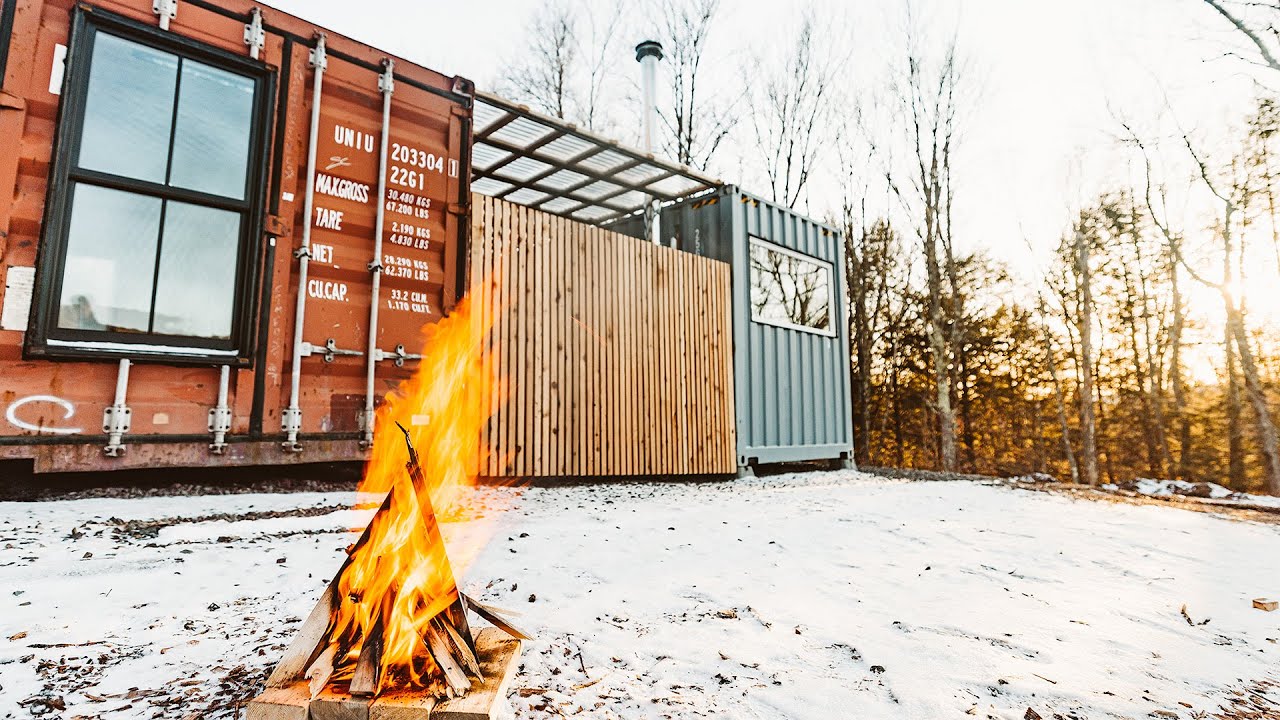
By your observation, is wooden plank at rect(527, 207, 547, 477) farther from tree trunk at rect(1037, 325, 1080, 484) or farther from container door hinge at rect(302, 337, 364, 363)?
tree trunk at rect(1037, 325, 1080, 484)

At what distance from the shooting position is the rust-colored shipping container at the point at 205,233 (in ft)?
12.2

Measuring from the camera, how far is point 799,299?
9.93 m

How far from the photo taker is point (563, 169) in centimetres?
782

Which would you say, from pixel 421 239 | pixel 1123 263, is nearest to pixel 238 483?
pixel 421 239

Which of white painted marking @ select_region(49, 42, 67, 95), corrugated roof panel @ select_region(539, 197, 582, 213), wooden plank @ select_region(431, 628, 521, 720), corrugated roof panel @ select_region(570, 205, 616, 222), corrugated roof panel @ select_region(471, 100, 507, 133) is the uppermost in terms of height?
corrugated roof panel @ select_region(570, 205, 616, 222)

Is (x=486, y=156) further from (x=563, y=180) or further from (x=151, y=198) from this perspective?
(x=151, y=198)

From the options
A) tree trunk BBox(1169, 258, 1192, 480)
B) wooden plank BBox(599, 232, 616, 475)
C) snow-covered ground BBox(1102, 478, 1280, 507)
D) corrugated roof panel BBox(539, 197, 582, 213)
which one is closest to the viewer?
wooden plank BBox(599, 232, 616, 475)

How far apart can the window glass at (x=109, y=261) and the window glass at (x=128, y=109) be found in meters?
0.21

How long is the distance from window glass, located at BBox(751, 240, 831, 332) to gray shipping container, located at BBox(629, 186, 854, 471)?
2cm

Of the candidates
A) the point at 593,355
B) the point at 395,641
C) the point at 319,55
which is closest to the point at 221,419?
the point at 319,55

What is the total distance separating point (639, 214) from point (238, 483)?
22.0 ft

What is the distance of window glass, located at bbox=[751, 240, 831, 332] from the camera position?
9.13 meters

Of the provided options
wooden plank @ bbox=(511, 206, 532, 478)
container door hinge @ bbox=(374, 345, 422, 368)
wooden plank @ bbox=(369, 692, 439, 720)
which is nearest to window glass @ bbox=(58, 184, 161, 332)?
container door hinge @ bbox=(374, 345, 422, 368)

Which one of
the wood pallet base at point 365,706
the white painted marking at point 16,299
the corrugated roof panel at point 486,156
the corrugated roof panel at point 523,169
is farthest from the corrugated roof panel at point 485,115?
the wood pallet base at point 365,706
